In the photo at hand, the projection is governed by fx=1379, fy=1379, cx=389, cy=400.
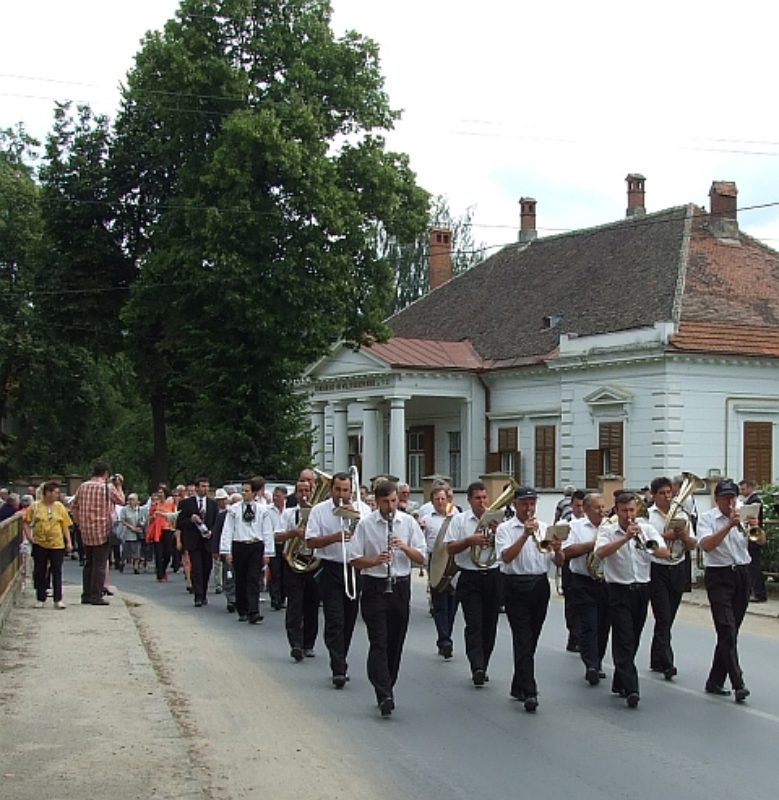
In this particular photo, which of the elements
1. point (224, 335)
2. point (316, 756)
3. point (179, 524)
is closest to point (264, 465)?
point (224, 335)

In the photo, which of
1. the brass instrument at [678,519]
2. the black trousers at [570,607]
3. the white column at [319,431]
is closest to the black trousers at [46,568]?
the black trousers at [570,607]

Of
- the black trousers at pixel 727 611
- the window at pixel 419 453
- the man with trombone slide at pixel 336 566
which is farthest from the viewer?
the window at pixel 419 453

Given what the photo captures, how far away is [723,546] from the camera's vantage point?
11688 mm

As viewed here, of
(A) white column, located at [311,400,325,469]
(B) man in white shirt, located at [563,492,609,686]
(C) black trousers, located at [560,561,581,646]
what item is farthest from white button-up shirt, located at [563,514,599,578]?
(A) white column, located at [311,400,325,469]

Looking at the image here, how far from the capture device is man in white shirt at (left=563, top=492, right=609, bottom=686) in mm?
12461

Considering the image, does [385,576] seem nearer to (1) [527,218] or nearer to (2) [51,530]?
(2) [51,530]

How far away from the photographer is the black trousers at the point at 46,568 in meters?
19.1

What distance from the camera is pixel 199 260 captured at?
35938 mm

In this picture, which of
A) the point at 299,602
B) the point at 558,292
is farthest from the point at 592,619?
the point at 558,292

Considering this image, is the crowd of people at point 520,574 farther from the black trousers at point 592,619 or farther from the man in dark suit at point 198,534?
the man in dark suit at point 198,534

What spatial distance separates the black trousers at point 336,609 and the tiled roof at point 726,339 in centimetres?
2397

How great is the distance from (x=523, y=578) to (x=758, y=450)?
26544 mm

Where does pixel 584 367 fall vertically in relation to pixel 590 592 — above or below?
above

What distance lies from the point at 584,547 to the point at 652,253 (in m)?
29.4
